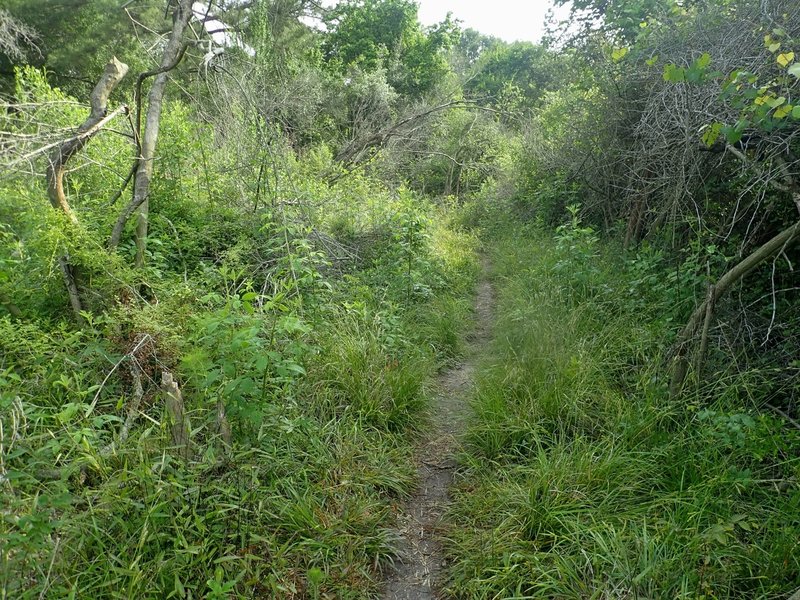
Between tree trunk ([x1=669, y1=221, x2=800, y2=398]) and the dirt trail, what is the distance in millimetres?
1508

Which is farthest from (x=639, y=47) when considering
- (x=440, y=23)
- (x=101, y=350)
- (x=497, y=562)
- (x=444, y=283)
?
(x=440, y=23)

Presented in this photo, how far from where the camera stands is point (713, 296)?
2881 millimetres

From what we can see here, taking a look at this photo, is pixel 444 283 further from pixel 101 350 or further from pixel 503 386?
pixel 101 350

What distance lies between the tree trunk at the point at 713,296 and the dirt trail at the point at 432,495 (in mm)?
1508

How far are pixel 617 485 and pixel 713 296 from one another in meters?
1.38

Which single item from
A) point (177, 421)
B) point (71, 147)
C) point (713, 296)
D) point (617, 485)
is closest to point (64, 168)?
point (71, 147)

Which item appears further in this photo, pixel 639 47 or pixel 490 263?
pixel 490 263

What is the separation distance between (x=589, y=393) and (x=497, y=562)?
4.84 ft

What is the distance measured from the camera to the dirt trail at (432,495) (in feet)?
7.38

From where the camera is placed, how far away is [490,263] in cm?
877

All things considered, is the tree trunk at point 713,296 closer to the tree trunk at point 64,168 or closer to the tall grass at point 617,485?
the tall grass at point 617,485

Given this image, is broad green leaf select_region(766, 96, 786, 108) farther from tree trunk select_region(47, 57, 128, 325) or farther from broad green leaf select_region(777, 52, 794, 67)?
tree trunk select_region(47, 57, 128, 325)

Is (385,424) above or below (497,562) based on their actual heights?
above

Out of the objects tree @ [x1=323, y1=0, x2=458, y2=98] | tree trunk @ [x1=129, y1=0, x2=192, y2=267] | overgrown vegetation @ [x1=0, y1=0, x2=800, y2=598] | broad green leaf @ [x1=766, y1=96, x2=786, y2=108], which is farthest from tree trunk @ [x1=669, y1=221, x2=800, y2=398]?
tree @ [x1=323, y1=0, x2=458, y2=98]
